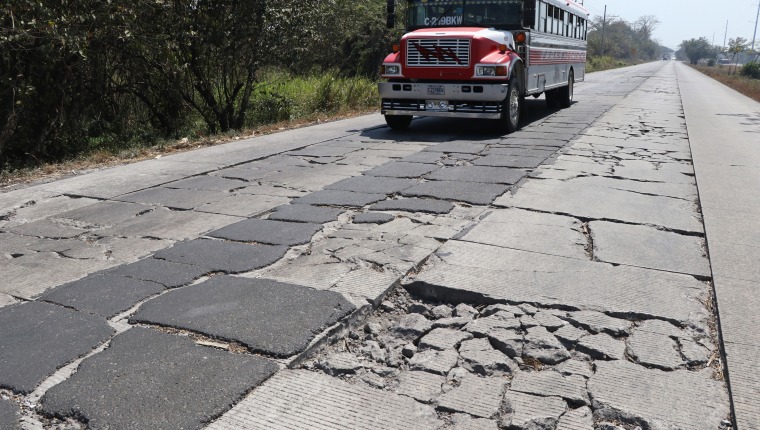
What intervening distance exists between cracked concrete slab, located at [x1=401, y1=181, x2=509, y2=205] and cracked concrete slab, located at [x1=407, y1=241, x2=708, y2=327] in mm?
1853

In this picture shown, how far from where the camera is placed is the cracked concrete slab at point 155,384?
9.21 ft

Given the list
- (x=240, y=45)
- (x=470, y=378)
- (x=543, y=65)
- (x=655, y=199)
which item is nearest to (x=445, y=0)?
(x=543, y=65)

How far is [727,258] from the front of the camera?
4996mm

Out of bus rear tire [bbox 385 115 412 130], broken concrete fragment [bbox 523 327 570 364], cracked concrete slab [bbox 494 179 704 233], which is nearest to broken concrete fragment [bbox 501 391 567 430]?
broken concrete fragment [bbox 523 327 570 364]

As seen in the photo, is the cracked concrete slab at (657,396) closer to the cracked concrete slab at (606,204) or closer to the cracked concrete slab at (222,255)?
the cracked concrete slab at (222,255)

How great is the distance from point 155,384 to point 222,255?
1971mm

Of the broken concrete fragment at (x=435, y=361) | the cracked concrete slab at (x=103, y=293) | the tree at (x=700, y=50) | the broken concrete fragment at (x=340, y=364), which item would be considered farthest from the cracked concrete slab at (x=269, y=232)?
the tree at (x=700, y=50)

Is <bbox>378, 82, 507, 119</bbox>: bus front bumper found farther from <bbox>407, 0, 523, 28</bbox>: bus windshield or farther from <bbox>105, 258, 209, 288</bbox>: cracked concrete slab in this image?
<bbox>105, 258, 209, 288</bbox>: cracked concrete slab

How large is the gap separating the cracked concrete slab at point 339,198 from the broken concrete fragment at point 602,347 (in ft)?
11.0

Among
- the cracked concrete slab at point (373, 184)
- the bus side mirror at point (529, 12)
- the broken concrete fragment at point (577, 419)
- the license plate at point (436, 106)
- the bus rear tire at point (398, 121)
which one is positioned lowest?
the broken concrete fragment at point (577, 419)

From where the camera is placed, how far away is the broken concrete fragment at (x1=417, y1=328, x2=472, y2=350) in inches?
141

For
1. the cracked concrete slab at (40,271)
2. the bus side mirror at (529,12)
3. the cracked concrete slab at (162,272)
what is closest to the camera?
the cracked concrete slab at (40,271)

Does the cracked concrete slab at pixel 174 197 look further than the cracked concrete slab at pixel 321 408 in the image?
Yes

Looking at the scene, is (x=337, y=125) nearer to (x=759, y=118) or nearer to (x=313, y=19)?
(x=313, y=19)
